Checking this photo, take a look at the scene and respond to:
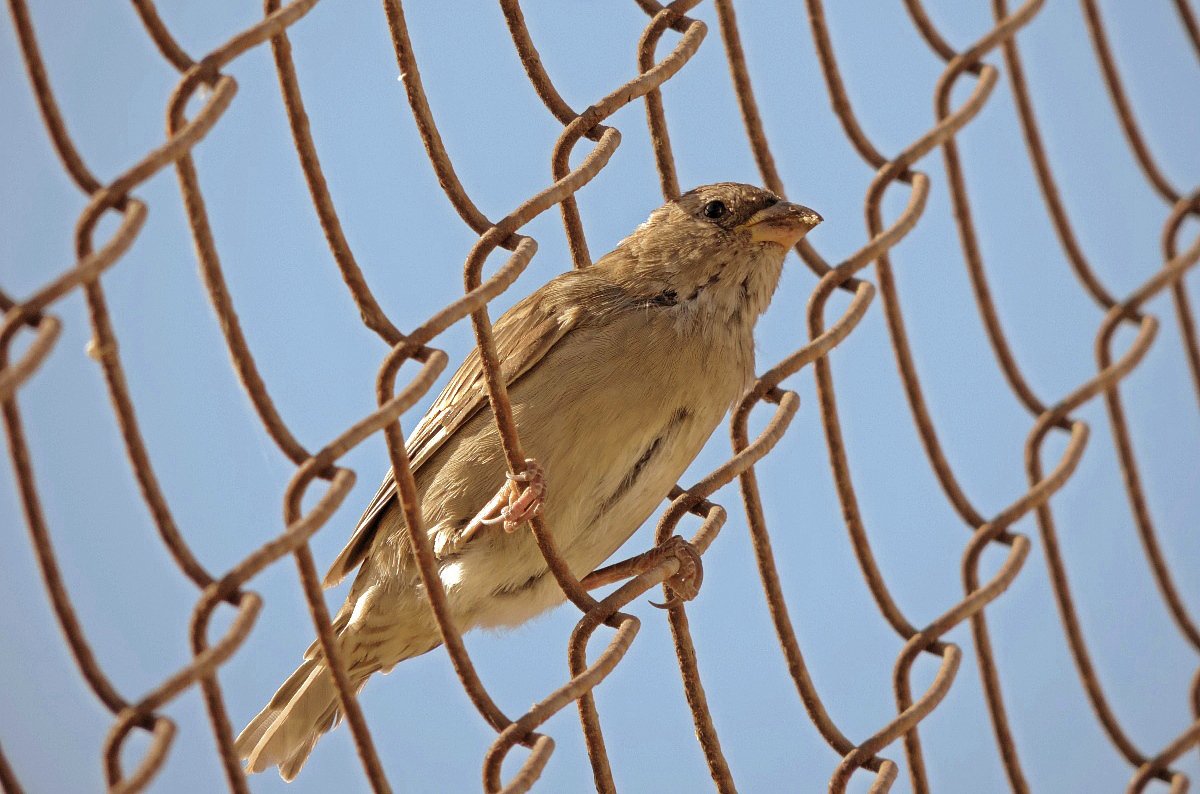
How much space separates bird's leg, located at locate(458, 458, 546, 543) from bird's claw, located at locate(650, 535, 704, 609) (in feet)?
0.88

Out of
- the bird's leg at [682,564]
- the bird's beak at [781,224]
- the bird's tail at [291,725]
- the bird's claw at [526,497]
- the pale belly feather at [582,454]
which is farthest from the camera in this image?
the bird's beak at [781,224]

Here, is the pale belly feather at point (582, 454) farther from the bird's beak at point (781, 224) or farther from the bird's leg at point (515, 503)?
the bird's beak at point (781, 224)

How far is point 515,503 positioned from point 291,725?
104 cm

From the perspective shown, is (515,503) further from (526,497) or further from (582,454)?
(582,454)

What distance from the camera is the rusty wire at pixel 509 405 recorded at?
1.59 m

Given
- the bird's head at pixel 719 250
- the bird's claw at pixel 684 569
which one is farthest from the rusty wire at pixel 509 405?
the bird's head at pixel 719 250

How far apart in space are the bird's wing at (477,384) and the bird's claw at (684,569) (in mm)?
690

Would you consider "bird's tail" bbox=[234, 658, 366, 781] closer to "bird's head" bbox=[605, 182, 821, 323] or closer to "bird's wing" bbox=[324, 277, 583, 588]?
"bird's wing" bbox=[324, 277, 583, 588]

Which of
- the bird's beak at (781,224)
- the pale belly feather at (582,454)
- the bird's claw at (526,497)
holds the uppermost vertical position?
the bird's beak at (781,224)

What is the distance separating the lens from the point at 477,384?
144 inches

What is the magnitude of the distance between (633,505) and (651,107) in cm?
101

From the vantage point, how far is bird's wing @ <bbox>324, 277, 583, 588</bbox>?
3.50 metres

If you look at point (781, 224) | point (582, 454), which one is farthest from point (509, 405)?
point (781, 224)

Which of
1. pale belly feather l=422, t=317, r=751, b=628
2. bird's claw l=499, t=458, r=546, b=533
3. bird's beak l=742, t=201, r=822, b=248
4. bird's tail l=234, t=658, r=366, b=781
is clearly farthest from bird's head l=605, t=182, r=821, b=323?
bird's tail l=234, t=658, r=366, b=781
